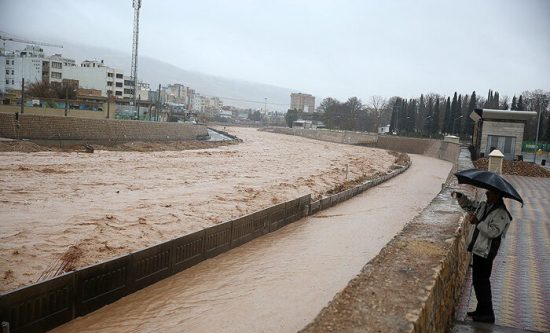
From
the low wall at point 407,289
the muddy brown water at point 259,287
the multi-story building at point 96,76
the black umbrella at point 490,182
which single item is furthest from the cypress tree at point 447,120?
the black umbrella at point 490,182

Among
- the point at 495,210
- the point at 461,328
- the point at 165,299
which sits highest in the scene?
the point at 495,210

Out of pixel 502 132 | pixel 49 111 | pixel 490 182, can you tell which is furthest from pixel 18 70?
pixel 490 182

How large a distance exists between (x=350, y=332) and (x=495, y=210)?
2.69 meters

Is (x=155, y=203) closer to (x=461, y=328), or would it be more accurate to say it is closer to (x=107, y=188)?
(x=107, y=188)

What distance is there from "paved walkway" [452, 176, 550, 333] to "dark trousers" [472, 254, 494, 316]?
0.60 ft

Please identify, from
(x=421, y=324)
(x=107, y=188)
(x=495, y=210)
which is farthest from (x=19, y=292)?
(x=107, y=188)

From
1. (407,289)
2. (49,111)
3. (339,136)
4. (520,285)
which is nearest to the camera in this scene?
(407,289)

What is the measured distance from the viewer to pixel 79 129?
36.7 metres

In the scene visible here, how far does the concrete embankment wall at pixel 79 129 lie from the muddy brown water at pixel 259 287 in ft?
85.3

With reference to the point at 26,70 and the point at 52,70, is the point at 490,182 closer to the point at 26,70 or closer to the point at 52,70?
the point at 52,70

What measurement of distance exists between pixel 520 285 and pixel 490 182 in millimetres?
2627

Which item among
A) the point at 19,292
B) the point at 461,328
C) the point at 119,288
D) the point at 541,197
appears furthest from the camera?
the point at 541,197

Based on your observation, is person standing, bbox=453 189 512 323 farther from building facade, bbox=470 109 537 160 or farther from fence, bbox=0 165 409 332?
building facade, bbox=470 109 537 160

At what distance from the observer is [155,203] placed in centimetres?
1555
